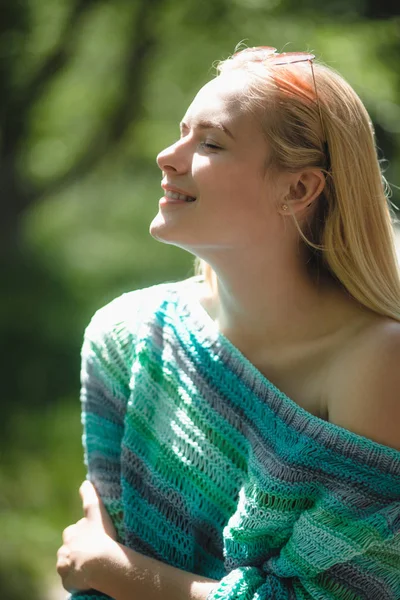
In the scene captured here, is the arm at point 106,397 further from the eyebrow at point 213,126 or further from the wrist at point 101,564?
the eyebrow at point 213,126

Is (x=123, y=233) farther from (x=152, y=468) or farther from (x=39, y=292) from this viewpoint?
(x=152, y=468)

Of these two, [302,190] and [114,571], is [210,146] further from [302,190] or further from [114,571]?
[114,571]

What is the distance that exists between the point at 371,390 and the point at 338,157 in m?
0.37

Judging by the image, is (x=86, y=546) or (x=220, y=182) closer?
(x=220, y=182)

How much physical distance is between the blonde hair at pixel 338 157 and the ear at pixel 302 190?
0.01 metres

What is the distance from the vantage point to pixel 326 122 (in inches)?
51.7

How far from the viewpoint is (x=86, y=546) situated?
1.44 meters

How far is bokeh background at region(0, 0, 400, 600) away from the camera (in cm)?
238

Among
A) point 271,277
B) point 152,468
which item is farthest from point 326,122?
point 152,468

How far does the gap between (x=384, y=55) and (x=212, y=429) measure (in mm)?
1410

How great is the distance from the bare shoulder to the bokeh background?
1200mm

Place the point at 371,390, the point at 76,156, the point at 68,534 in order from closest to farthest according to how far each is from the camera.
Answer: the point at 371,390 → the point at 68,534 → the point at 76,156

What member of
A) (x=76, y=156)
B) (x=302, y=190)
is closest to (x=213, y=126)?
(x=302, y=190)

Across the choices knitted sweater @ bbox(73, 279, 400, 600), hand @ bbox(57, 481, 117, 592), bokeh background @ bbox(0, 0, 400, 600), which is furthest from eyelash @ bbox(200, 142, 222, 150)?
bokeh background @ bbox(0, 0, 400, 600)
